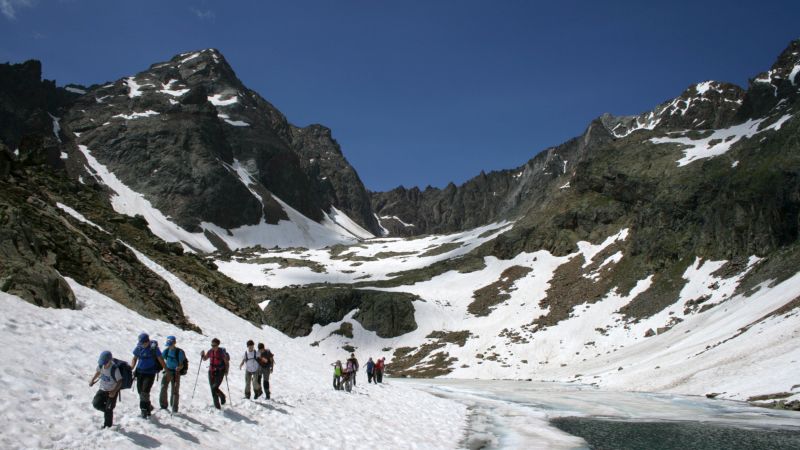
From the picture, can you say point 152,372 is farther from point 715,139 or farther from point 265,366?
point 715,139

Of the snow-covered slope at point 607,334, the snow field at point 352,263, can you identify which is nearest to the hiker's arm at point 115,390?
the snow-covered slope at point 607,334

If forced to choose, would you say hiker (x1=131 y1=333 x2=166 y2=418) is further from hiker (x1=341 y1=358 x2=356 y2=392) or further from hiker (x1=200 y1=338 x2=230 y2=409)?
hiker (x1=341 y1=358 x2=356 y2=392)

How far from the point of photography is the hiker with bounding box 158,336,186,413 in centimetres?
1466

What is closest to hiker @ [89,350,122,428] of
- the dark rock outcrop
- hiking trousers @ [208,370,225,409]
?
hiking trousers @ [208,370,225,409]

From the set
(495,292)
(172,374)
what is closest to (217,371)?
(172,374)

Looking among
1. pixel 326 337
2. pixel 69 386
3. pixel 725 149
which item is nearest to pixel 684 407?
pixel 69 386

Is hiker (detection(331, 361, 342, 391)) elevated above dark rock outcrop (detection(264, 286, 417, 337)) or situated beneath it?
situated beneath

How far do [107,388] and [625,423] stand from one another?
22969 mm

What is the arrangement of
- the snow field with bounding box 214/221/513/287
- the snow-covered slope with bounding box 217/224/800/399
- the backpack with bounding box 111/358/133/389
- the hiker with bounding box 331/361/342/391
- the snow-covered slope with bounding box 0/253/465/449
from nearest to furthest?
the snow-covered slope with bounding box 0/253/465/449 < the backpack with bounding box 111/358/133/389 < the hiker with bounding box 331/361/342/391 < the snow-covered slope with bounding box 217/224/800/399 < the snow field with bounding box 214/221/513/287

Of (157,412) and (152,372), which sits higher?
(152,372)

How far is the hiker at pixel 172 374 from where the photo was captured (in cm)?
1466

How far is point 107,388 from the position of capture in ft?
39.5

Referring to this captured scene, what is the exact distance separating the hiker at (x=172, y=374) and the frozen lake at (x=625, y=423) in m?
11.0

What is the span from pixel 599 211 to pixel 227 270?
85.4 meters
